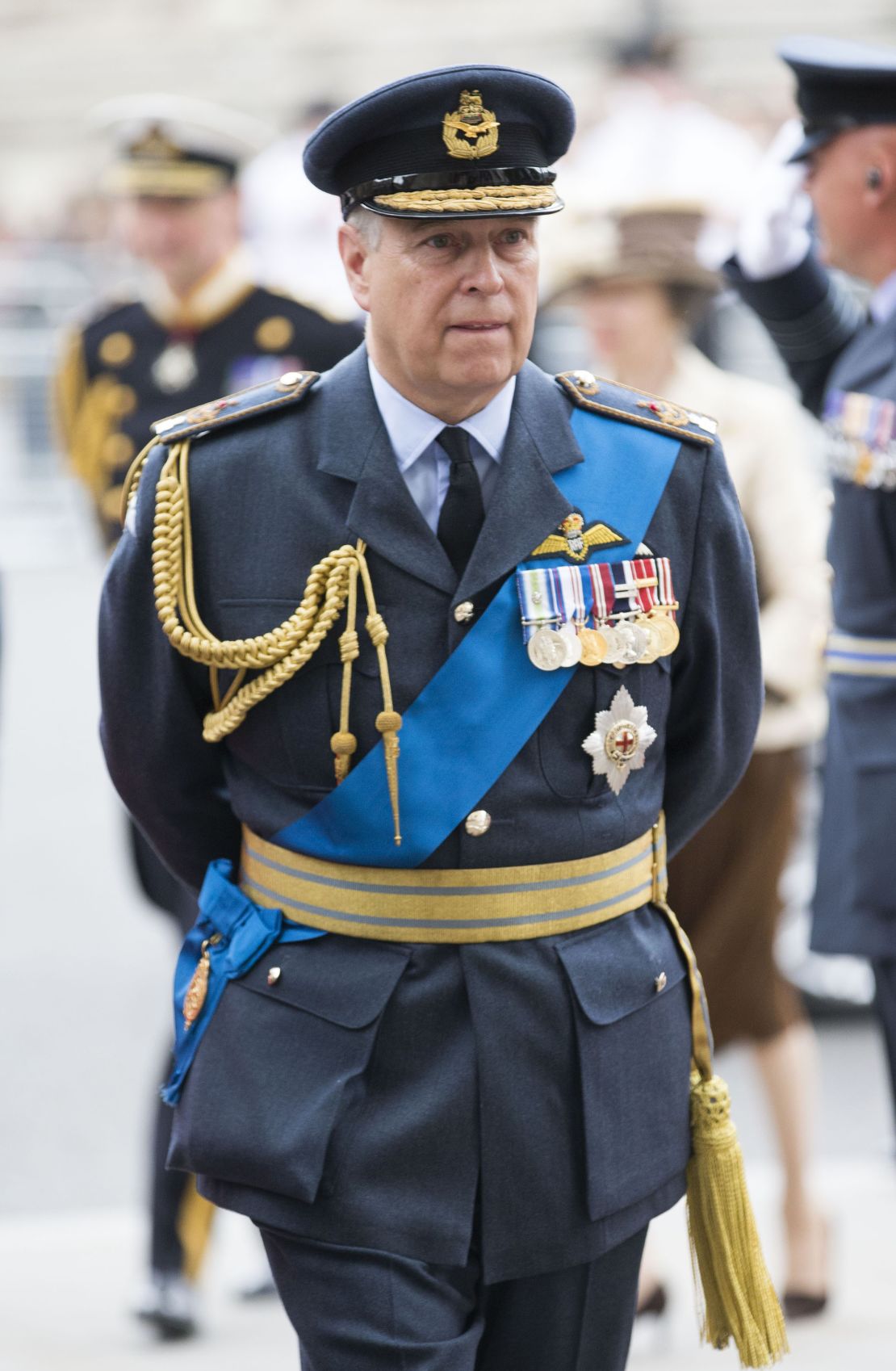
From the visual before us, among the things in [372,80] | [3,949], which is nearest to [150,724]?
[3,949]

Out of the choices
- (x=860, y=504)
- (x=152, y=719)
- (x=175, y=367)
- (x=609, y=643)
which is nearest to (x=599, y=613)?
(x=609, y=643)

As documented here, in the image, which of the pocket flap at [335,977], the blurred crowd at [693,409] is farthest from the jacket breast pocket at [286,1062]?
the blurred crowd at [693,409]

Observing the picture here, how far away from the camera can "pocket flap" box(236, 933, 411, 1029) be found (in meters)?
2.50

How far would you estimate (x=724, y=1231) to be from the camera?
8.94 feet

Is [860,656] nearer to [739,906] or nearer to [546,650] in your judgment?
[739,906]

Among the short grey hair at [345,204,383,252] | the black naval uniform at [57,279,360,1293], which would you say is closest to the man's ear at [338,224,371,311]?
the short grey hair at [345,204,383,252]

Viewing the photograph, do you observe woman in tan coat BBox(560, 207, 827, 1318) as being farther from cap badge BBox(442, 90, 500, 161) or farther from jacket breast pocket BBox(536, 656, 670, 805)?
cap badge BBox(442, 90, 500, 161)

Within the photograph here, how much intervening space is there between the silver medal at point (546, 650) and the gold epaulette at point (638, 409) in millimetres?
344

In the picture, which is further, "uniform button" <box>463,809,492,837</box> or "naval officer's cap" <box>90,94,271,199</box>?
"naval officer's cap" <box>90,94,271,199</box>

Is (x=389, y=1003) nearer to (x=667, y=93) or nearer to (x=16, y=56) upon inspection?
(x=667, y=93)

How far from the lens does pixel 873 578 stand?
11.7 feet

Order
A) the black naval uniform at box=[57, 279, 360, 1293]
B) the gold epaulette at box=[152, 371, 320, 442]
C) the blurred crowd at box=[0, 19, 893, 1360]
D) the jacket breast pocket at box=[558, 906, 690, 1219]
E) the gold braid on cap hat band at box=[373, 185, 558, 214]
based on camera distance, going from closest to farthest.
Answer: the gold braid on cap hat band at box=[373, 185, 558, 214]
the jacket breast pocket at box=[558, 906, 690, 1219]
the gold epaulette at box=[152, 371, 320, 442]
the blurred crowd at box=[0, 19, 893, 1360]
the black naval uniform at box=[57, 279, 360, 1293]

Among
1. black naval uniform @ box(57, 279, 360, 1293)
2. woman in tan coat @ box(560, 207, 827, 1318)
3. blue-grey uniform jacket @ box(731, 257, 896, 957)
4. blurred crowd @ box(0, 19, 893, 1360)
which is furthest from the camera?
black naval uniform @ box(57, 279, 360, 1293)

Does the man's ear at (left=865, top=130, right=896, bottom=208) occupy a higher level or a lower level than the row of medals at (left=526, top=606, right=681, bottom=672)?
higher
